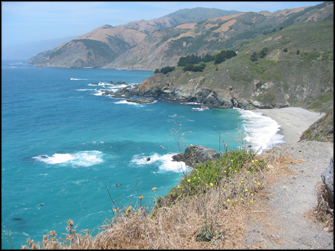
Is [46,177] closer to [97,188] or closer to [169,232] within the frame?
[97,188]

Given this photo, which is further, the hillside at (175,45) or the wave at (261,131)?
the hillside at (175,45)


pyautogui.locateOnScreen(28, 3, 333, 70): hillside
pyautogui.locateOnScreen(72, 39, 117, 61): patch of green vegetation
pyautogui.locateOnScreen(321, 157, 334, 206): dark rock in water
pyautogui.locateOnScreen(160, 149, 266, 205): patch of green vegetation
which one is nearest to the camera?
pyautogui.locateOnScreen(321, 157, 334, 206): dark rock in water

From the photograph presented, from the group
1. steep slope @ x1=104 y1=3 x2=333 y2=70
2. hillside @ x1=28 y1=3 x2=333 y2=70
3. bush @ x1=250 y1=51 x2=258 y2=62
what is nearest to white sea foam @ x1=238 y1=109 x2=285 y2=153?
bush @ x1=250 y1=51 x2=258 y2=62

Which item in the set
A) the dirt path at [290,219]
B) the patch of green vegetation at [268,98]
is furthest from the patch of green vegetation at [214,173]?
the patch of green vegetation at [268,98]

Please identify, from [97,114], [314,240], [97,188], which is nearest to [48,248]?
[314,240]

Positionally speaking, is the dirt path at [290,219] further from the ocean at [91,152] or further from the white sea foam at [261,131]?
the white sea foam at [261,131]

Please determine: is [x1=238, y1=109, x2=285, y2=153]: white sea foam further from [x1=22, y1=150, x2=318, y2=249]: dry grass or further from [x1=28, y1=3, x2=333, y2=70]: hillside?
[x1=28, y1=3, x2=333, y2=70]: hillside

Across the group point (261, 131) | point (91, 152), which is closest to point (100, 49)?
point (91, 152)
